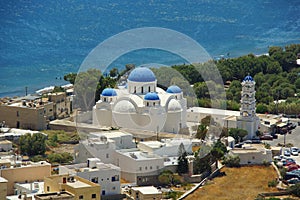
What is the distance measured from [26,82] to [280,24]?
93.8 feet

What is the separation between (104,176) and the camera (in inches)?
938

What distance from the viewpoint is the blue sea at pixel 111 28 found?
162ft

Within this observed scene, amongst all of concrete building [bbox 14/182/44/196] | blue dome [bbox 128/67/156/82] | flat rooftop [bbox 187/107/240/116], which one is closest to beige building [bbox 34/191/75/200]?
concrete building [bbox 14/182/44/196]

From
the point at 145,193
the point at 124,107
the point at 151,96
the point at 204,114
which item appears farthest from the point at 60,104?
the point at 145,193

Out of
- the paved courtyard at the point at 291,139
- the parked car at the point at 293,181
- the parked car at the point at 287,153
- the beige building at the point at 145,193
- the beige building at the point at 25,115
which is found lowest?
the beige building at the point at 145,193

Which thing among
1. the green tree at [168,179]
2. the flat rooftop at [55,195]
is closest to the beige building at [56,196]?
the flat rooftop at [55,195]

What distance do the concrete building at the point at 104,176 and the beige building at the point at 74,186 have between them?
107cm

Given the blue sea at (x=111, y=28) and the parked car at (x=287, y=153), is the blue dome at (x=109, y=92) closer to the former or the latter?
the parked car at (x=287, y=153)

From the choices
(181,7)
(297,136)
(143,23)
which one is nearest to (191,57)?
(297,136)

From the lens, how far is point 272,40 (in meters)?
62.0

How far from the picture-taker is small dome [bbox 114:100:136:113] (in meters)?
28.9

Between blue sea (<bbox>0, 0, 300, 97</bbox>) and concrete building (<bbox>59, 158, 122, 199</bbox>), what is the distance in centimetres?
1687

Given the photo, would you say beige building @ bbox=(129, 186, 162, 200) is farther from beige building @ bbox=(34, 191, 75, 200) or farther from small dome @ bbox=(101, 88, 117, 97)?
small dome @ bbox=(101, 88, 117, 97)

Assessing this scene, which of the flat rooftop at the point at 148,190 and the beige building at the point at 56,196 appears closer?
the beige building at the point at 56,196
